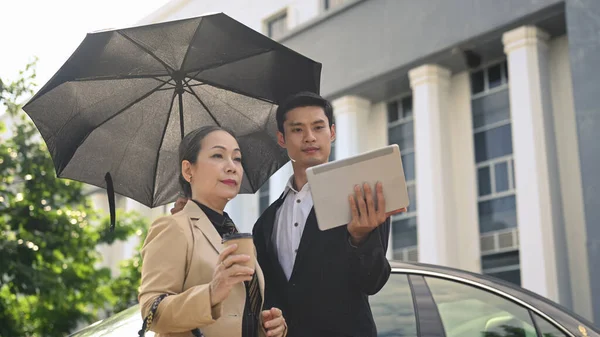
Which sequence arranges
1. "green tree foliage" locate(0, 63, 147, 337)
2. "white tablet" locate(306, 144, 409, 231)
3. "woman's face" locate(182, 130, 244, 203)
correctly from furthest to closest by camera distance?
"green tree foliage" locate(0, 63, 147, 337), "woman's face" locate(182, 130, 244, 203), "white tablet" locate(306, 144, 409, 231)

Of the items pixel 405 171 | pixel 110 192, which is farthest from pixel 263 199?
pixel 110 192

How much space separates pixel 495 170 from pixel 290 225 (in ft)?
45.2

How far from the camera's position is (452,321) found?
3586 mm

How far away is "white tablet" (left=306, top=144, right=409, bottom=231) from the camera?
208cm

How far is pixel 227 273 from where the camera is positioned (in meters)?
1.97

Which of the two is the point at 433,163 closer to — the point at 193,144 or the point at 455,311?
the point at 455,311

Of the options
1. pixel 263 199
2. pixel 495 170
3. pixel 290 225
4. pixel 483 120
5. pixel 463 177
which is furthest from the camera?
pixel 263 199

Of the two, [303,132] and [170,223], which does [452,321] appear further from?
[170,223]

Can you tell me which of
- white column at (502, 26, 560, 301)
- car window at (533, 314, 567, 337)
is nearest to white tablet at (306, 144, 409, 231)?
car window at (533, 314, 567, 337)

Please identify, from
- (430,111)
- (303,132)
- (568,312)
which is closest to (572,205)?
(430,111)

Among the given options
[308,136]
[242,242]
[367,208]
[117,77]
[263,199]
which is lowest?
[242,242]

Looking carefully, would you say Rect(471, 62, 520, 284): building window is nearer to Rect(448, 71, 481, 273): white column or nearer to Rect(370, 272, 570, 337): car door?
Rect(448, 71, 481, 273): white column

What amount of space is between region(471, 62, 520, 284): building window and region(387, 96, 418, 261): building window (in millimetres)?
1638

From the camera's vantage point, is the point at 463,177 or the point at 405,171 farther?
the point at 405,171
